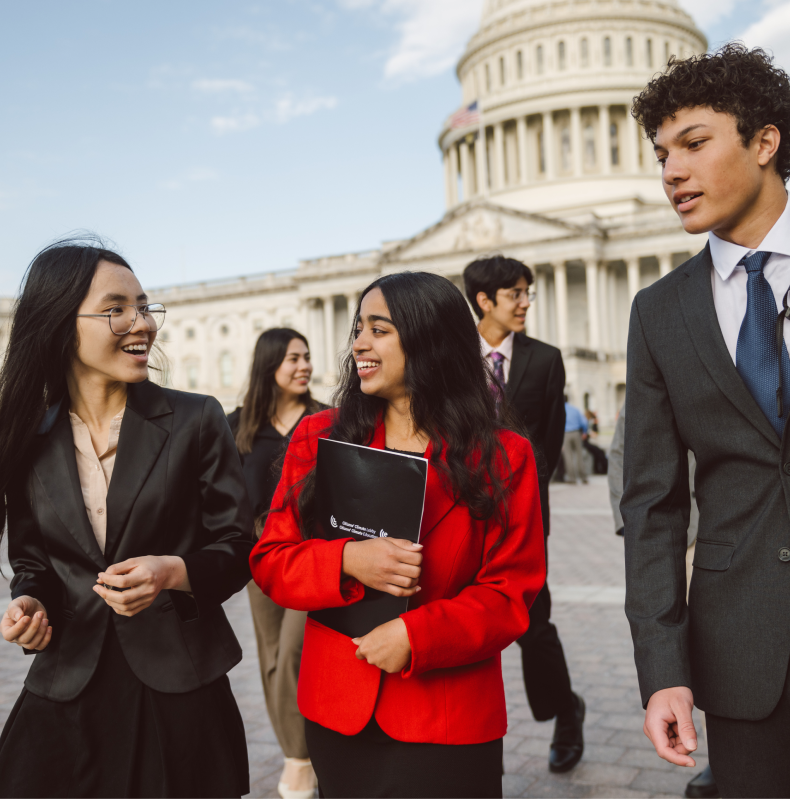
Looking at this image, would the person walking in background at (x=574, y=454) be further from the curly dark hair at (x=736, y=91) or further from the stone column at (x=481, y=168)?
the stone column at (x=481, y=168)

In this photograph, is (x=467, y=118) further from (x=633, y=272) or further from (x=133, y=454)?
(x=133, y=454)

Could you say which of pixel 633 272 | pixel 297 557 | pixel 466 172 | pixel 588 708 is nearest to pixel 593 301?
pixel 633 272

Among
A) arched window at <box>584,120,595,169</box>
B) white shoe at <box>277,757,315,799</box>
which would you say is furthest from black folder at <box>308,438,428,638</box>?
arched window at <box>584,120,595,169</box>

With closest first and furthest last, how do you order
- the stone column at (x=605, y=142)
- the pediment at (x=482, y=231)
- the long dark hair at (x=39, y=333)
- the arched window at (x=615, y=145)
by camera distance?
the long dark hair at (x=39, y=333) → the pediment at (x=482, y=231) → the stone column at (x=605, y=142) → the arched window at (x=615, y=145)

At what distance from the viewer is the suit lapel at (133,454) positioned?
262cm

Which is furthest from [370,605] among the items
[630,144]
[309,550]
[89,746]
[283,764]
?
[630,144]

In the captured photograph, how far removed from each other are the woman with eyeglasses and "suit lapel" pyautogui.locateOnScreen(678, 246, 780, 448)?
1467 millimetres

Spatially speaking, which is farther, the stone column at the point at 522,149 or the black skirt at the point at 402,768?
the stone column at the point at 522,149

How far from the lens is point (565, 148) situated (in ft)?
231

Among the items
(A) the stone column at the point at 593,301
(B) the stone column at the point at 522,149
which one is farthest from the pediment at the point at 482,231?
(B) the stone column at the point at 522,149

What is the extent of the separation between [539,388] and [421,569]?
290cm

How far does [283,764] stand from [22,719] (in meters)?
2.75

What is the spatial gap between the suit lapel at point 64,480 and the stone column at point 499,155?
71.4m

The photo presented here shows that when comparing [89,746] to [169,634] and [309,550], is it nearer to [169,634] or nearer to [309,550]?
[169,634]
